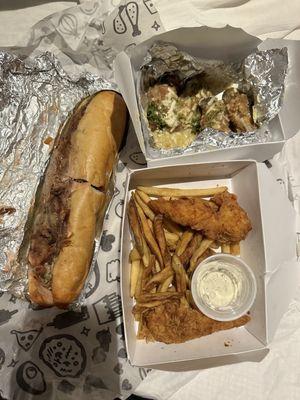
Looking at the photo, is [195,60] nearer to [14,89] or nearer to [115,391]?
[14,89]

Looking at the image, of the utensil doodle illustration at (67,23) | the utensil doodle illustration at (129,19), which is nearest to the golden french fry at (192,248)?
the utensil doodle illustration at (129,19)

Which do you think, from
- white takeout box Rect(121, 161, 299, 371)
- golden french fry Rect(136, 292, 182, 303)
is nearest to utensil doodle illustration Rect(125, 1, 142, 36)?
white takeout box Rect(121, 161, 299, 371)

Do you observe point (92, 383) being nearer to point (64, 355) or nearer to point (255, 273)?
point (64, 355)

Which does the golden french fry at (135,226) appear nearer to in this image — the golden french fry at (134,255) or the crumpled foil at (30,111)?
the golden french fry at (134,255)

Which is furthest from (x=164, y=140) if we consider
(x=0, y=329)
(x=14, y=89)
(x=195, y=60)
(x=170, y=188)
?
(x=0, y=329)

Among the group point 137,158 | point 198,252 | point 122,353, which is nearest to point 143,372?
point 122,353
